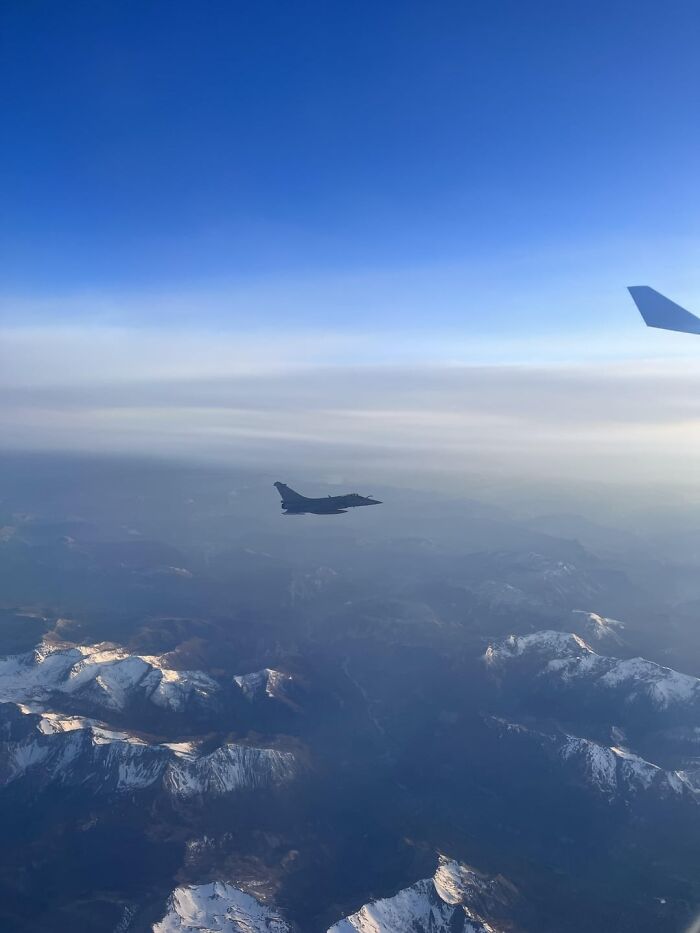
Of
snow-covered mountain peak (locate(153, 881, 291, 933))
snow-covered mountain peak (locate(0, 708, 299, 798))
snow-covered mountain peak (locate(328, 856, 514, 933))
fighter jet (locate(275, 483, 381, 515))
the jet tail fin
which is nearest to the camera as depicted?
fighter jet (locate(275, 483, 381, 515))

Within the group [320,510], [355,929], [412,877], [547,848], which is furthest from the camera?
[547,848]

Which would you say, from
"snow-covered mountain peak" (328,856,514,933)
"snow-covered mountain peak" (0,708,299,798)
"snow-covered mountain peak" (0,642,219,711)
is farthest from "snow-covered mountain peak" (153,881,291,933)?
"snow-covered mountain peak" (0,642,219,711)

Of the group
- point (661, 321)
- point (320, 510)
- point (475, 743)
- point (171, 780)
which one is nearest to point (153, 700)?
point (171, 780)

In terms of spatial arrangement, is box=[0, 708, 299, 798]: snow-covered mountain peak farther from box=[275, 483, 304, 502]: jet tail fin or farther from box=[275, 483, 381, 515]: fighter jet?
box=[275, 483, 381, 515]: fighter jet

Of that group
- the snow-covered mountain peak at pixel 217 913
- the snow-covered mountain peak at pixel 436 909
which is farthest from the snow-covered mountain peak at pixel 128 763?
the snow-covered mountain peak at pixel 436 909

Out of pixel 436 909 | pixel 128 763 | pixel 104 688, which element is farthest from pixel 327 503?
pixel 104 688

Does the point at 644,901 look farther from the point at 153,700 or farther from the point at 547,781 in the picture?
the point at 153,700

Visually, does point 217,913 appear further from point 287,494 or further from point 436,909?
point 287,494

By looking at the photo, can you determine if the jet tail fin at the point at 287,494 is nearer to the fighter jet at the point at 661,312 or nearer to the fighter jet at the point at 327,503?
the fighter jet at the point at 327,503
